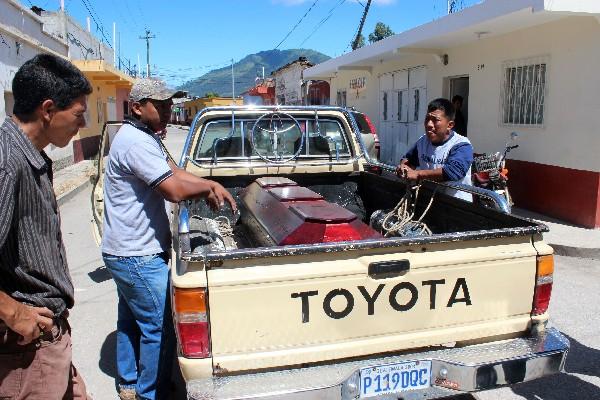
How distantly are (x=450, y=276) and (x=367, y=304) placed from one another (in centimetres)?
44

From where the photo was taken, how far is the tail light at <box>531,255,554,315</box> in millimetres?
2551

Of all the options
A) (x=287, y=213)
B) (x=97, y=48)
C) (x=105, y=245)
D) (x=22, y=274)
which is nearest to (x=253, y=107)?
(x=287, y=213)

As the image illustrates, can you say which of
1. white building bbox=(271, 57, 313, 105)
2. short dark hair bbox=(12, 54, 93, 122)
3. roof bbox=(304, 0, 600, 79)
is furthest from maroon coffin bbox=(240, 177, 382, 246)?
white building bbox=(271, 57, 313, 105)

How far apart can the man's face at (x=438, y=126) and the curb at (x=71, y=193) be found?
23.9 ft

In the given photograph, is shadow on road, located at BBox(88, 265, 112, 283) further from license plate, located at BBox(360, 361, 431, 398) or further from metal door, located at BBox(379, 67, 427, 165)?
metal door, located at BBox(379, 67, 427, 165)

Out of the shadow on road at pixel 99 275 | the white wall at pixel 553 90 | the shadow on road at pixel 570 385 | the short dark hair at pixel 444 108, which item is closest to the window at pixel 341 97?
the white wall at pixel 553 90

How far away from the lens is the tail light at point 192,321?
2139mm

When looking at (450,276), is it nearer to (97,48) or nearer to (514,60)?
(514,60)

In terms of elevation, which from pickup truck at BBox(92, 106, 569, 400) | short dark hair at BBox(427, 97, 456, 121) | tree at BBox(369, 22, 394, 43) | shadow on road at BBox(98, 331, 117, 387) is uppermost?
tree at BBox(369, 22, 394, 43)

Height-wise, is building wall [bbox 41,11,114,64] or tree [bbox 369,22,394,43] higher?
tree [bbox 369,22,394,43]

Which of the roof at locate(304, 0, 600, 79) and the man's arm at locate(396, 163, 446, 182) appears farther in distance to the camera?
the roof at locate(304, 0, 600, 79)

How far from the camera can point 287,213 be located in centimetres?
325

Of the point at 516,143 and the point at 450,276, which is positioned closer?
the point at 450,276

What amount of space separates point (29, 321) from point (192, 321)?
2.18 feet
